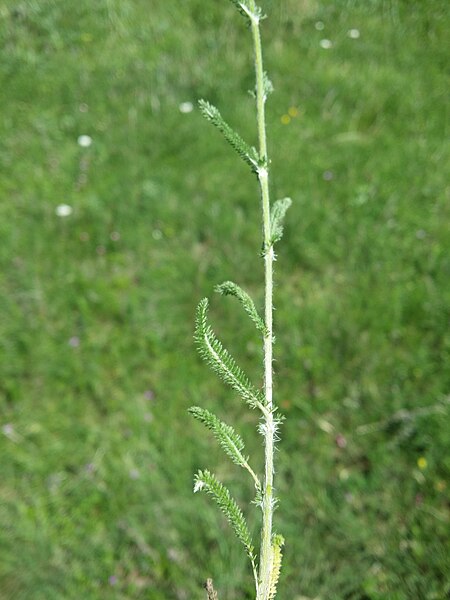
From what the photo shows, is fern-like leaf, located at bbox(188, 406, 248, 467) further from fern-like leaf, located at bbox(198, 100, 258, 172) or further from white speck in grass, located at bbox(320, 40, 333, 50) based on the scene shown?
white speck in grass, located at bbox(320, 40, 333, 50)

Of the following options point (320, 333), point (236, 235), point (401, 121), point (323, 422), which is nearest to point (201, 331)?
point (323, 422)

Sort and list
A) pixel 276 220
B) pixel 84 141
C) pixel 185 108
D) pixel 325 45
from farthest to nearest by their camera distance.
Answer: pixel 325 45 → pixel 185 108 → pixel 84 141 → pixel 276 220

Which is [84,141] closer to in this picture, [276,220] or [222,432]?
[276,220]

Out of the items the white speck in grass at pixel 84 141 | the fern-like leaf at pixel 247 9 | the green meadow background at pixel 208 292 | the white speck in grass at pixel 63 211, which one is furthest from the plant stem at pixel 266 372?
the white speck in grass at pixel 84 141

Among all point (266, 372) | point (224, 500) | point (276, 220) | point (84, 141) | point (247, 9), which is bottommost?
point (224, 500)

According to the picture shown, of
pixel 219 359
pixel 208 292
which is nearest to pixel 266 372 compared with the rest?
pixel 219 359

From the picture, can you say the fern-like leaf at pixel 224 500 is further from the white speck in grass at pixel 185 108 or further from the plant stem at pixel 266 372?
the white speck in grass at pixel 185 108

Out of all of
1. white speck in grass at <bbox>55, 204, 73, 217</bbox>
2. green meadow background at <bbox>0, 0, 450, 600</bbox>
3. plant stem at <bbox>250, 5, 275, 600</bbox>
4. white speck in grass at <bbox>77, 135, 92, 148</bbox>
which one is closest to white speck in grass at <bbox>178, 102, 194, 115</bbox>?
green meadow background at <bbox>0, 0, 450, 600</bbox>

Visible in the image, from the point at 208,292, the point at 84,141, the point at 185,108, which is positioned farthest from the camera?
the point at 185,108
